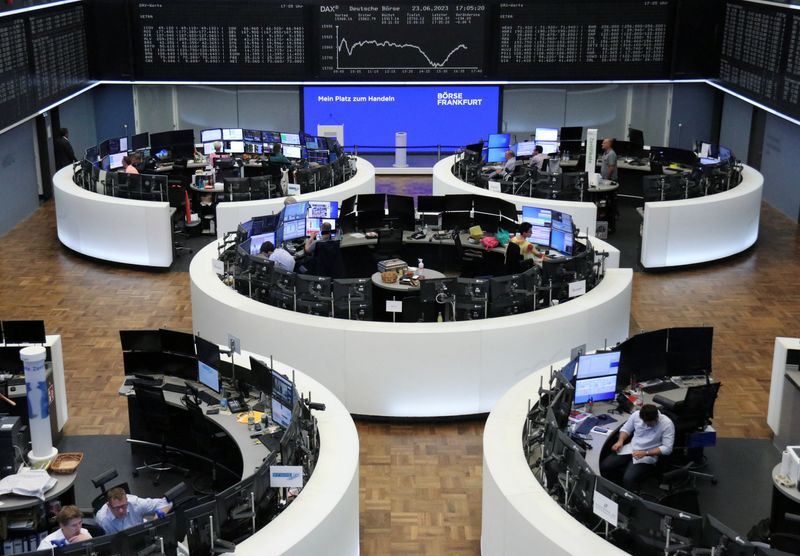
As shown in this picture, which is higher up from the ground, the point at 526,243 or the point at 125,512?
the point at 526,243

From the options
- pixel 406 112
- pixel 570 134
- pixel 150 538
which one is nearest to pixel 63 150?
pixel 406 112

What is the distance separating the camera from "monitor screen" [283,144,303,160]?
18078mm

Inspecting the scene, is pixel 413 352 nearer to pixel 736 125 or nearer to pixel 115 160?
pixel 115 160

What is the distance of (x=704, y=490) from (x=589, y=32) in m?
12.3

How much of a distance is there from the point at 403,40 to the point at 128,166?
606 centimetres

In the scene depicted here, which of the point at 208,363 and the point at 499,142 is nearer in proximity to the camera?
the point at 208,363

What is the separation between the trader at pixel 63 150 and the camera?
18125mm

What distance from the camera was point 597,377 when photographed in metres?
9.03

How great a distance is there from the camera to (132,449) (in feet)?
33.1

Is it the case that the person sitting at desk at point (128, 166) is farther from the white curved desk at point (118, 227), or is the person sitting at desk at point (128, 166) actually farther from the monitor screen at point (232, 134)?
the monitor screen at point (232, 134)

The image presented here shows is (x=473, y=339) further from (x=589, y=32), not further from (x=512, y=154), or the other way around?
(x=589, y=32)

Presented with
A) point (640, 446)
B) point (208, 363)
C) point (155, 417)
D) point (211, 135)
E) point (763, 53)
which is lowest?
point (155, 417)

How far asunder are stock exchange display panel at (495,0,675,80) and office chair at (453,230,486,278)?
7193mm

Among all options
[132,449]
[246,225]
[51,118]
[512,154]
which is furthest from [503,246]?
[51,118]
